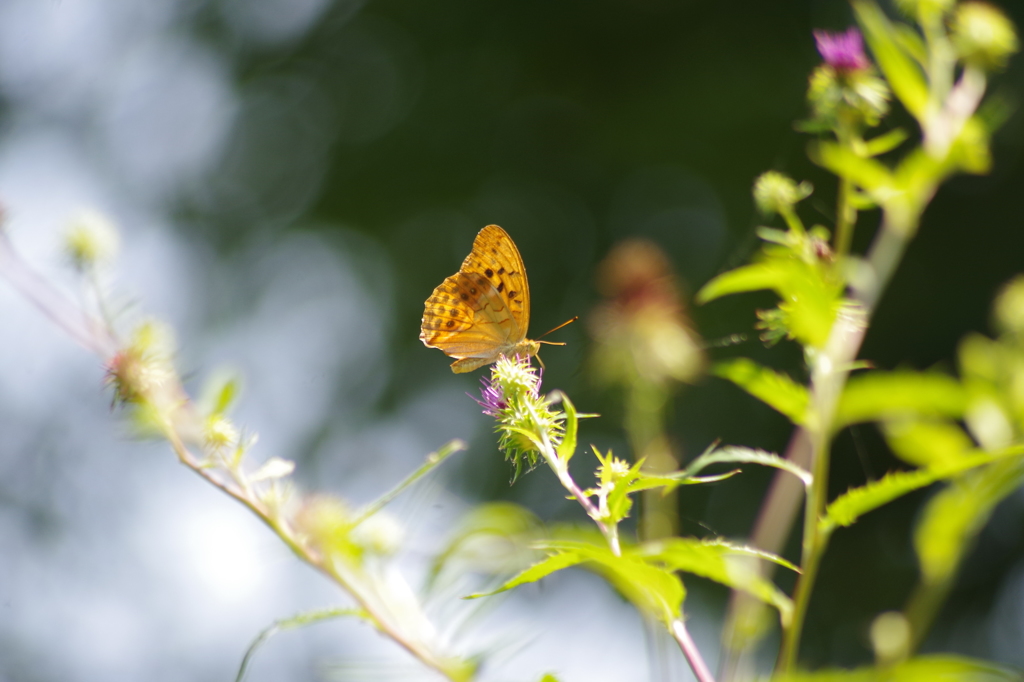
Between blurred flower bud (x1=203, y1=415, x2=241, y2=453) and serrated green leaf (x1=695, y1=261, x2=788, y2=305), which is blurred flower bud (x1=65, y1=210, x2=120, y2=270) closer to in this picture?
blurred flower bud (x1=203, y1=415, x2=241, y2=453)

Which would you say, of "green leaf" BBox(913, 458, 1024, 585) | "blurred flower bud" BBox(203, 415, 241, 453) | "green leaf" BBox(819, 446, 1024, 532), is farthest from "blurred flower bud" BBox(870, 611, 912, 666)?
"blurred flower bud" BBox(203, 415, 241, 453)

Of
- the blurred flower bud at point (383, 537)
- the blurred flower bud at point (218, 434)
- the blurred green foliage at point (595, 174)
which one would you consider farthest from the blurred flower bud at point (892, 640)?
the blurred green foliage at point (595, 174)

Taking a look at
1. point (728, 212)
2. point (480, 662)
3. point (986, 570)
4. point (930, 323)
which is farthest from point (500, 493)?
point (480, 662)

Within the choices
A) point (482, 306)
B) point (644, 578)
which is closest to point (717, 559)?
point (644, 578)

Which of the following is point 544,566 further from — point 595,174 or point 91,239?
point 595,174

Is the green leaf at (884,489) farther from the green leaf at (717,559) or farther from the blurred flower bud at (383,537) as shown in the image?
the blurred flower bud at (383,537)

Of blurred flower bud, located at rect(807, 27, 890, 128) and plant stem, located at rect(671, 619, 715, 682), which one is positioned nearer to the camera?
plant stem, located at rect(671, 619, 715, 682)

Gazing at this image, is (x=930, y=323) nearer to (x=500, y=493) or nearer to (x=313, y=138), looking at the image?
(x=500, y=493)
